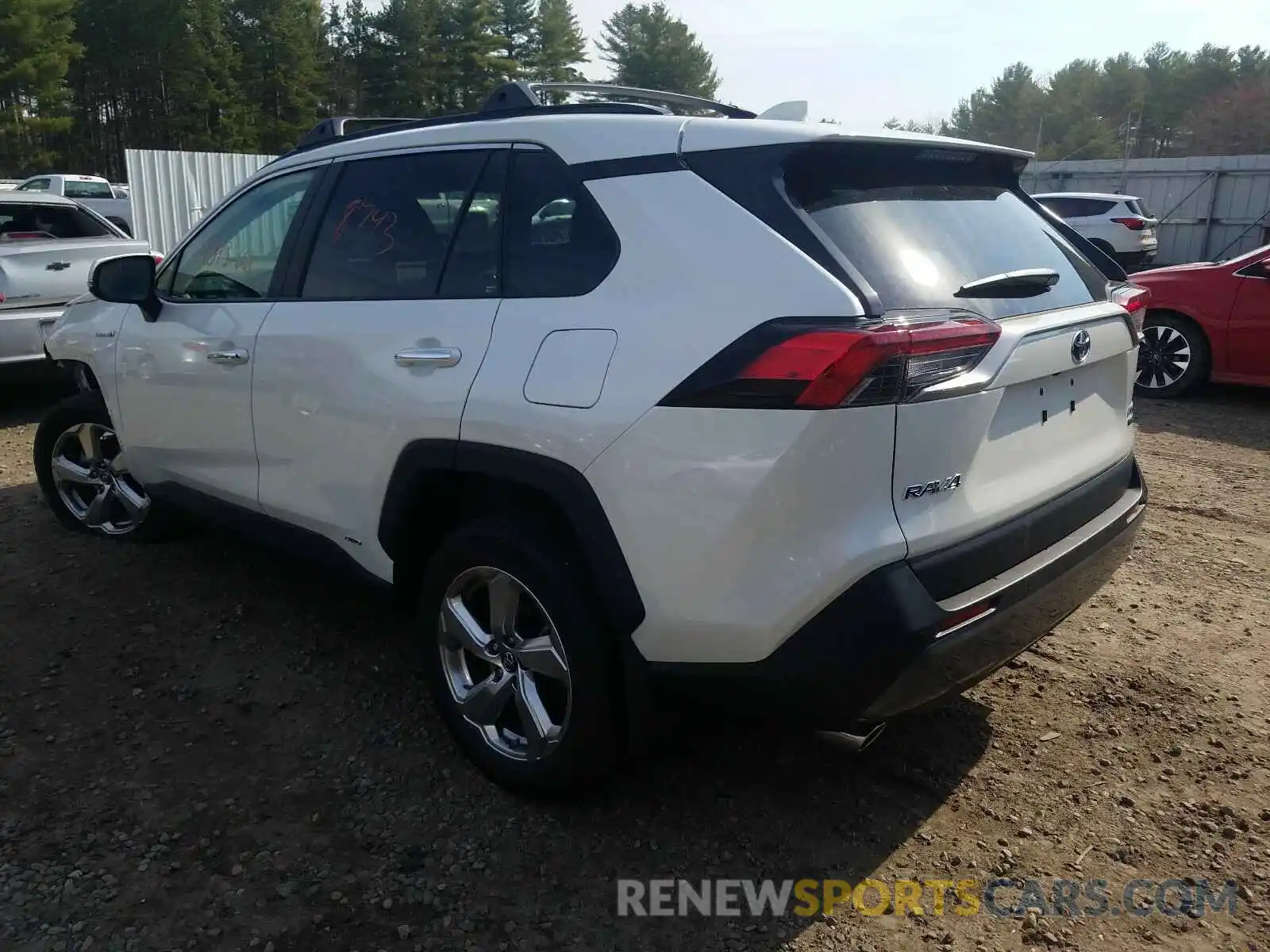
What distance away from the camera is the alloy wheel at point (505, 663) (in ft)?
8.79

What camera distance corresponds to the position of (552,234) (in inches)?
104

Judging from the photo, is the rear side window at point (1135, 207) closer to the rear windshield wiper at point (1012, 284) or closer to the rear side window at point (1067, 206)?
the rear side window at point (1067, 206)

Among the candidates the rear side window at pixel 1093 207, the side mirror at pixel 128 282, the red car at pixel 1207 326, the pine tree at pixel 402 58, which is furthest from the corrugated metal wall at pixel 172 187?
the pine tree at pixel 402 58

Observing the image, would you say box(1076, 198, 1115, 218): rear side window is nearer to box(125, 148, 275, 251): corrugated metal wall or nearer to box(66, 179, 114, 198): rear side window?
box(125, 148, 275, 251): corrugated metal wall

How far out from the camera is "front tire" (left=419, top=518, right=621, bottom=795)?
8.21 ft

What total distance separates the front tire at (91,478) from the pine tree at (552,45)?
164 ft

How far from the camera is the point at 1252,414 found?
26.5 ft

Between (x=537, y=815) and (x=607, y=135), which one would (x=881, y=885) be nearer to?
(x=537, y=815)

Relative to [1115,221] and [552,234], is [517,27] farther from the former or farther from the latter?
[552,234]

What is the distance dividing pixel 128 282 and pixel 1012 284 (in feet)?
10.8

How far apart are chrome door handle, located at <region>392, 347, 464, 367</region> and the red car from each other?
7.25 meters

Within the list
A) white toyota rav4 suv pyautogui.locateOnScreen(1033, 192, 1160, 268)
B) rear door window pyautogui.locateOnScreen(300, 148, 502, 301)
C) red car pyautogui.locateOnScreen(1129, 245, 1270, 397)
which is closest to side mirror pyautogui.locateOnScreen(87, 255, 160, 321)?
rear door window pyautogui.locateOnScreen(300, 148, 502, 301)

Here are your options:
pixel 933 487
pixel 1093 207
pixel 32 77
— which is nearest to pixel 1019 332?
pixel 933 487

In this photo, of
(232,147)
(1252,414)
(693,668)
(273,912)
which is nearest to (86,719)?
(273,912)
